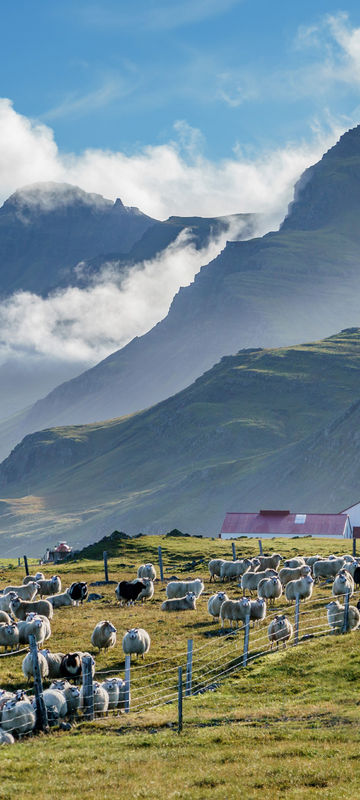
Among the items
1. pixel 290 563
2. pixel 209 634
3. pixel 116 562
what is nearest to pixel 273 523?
pixel 116 562

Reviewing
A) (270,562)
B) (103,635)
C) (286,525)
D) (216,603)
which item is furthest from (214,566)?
(286,525)

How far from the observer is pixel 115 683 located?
25375 millimetres

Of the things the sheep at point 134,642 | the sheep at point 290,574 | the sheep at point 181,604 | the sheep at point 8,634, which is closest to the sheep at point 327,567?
the sheep at point 290,574

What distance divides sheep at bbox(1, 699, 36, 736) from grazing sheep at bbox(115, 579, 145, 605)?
23146mm

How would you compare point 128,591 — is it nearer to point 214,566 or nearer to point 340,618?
point 214,566

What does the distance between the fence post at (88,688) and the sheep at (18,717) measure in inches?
79.5

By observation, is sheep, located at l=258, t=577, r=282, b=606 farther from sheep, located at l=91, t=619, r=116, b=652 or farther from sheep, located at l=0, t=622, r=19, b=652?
sheep, located at l=0, t=622, r=19, b=652

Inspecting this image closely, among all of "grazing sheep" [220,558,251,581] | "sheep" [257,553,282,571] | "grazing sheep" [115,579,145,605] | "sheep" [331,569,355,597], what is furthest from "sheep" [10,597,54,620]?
"sheep" [257,553,282,571]

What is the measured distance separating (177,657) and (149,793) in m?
14.5

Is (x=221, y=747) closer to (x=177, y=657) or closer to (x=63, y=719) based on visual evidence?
(x=63, y=719)

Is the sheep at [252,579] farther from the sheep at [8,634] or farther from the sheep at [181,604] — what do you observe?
the sheep at [8,634]

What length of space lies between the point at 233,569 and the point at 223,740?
3375 centimetres

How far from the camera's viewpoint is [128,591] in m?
45.7

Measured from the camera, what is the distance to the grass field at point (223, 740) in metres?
17.2
